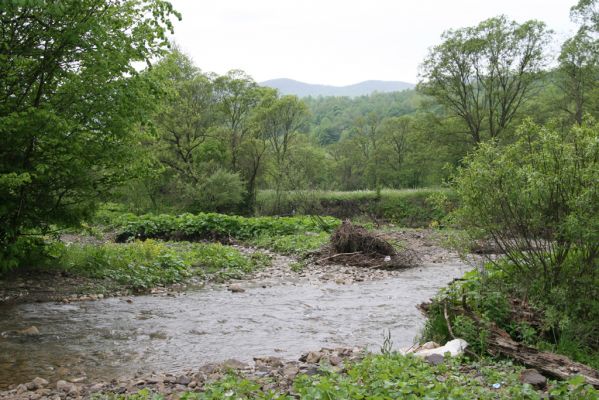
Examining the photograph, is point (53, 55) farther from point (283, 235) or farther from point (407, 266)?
point (283, 235)

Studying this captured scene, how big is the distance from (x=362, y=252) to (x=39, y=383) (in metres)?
11.7

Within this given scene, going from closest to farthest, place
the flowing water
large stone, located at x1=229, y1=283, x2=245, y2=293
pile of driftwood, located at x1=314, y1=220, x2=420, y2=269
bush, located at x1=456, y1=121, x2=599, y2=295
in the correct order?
the flowing water < bush, located at x1=456, y1=121, x2=599, y2=295 < large stone, located at x1=229, y1=283, x2=245, y2=293 < pile of driftwood, located at x1=314, y1=220, x2=420, y2=269

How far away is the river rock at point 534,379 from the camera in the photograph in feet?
15.9

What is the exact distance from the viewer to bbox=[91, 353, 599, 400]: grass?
4.19 m

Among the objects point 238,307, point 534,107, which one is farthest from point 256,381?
point 534,107

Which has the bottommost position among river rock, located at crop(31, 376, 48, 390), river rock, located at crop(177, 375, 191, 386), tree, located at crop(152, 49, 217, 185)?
river rock, located at crop(31, 376, 48, 390)

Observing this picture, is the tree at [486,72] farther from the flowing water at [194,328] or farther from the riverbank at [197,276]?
the flowing water at [194,328]

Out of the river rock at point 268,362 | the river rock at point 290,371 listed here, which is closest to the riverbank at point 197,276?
the river rock at point 268,362

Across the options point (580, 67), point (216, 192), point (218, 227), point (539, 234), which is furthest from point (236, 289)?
point (580, 67)

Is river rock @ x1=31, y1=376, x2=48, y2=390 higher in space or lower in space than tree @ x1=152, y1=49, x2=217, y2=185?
lower

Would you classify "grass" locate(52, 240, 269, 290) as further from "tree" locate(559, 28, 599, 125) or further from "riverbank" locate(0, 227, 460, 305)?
"tree" locate(559, 28, 599, 125)

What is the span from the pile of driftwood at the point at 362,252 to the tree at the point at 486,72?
2454cm

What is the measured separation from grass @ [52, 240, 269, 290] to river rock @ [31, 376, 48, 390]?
5.83 m

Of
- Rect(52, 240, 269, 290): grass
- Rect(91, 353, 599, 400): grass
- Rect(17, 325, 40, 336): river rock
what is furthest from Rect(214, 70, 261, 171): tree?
Rect(91, 353, 599, 400): grass
